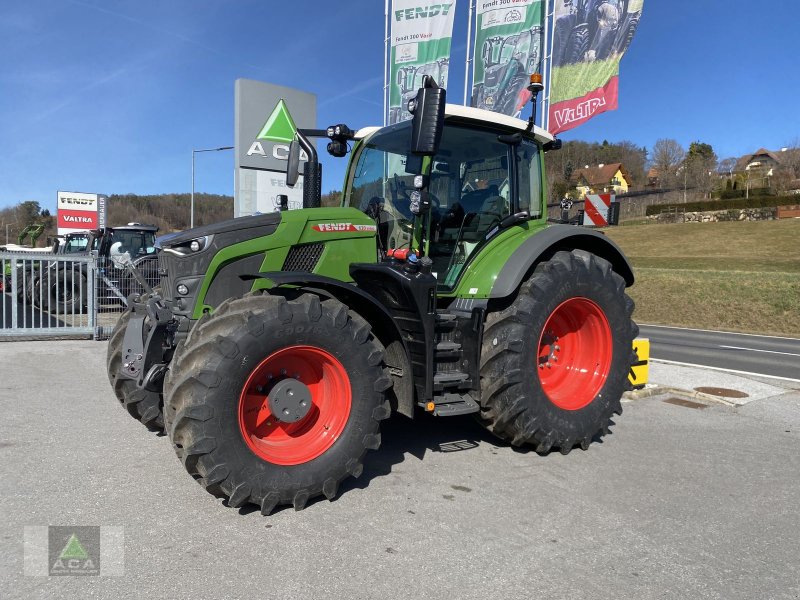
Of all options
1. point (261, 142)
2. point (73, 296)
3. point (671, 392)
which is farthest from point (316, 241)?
point (73, 296)

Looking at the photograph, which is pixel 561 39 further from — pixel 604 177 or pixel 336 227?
pixel 604 177

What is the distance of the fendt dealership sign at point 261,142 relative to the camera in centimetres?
1066

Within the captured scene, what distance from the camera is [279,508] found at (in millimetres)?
3434

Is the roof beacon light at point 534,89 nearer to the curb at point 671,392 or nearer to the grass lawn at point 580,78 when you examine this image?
the curb at point 671,392

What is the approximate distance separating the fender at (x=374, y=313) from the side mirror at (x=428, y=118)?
3.27 ft

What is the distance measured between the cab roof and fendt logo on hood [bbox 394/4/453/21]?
1069 cm

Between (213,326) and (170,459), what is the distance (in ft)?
4.98

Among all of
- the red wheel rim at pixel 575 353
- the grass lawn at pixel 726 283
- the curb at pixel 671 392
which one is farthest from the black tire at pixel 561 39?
the red wheel rim at pixel 575 353

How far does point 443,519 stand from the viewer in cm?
335

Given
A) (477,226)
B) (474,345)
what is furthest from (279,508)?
(477,226)

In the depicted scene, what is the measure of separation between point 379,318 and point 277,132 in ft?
26.9

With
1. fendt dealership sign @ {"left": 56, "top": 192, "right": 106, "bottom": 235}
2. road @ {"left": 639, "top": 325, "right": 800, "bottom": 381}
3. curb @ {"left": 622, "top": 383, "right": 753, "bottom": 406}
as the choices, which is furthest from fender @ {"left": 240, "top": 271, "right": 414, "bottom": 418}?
fendt dealership sign @ {"left": 56, "top": 192, "right": 106, "bottom": 235}

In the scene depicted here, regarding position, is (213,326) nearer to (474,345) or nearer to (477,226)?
(474,345)

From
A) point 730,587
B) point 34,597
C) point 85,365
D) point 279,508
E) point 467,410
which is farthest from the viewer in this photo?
point 85,365
